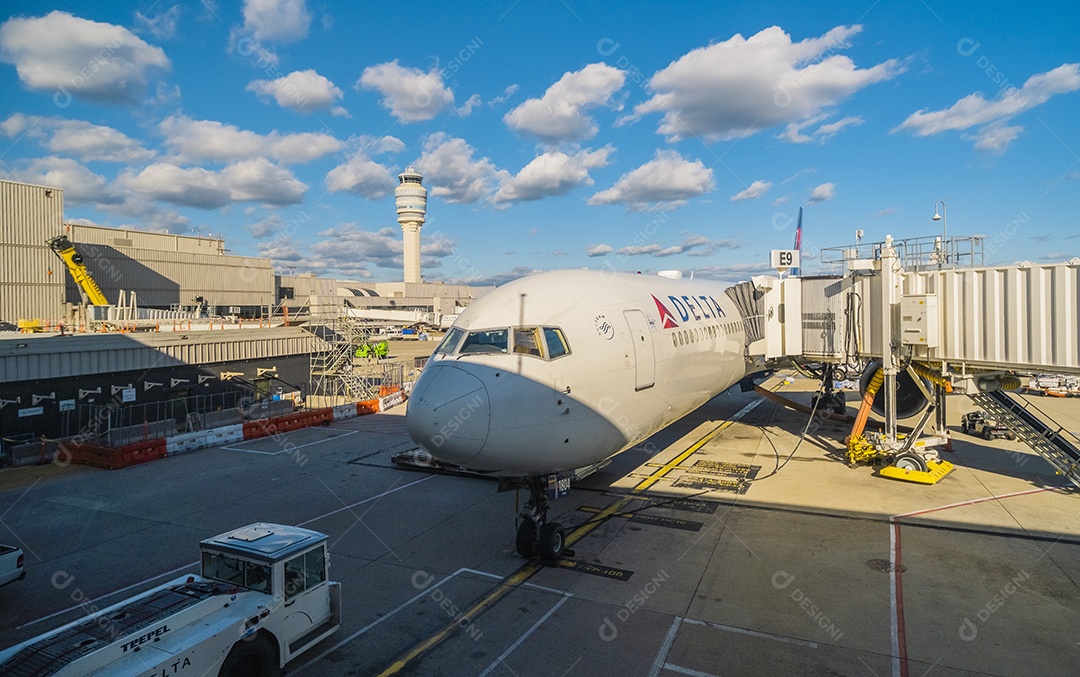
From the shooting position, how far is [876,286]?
2097cm

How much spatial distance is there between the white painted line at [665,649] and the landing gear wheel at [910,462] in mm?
12939

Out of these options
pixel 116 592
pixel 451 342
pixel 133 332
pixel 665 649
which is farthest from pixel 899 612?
pixel 133 332

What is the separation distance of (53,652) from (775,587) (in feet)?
38.5

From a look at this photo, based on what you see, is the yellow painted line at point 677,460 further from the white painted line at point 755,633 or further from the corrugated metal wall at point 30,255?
the corrugated metal wall at point 30,255

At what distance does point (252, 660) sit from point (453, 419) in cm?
462

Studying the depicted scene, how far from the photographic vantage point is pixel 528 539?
1369cm

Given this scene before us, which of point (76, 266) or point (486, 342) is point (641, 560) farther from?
point (76, 266)

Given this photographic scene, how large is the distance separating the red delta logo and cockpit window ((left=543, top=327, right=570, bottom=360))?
13.4 feet

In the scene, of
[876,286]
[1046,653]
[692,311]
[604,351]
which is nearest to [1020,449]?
[876,286]

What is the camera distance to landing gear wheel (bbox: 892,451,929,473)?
19672mm

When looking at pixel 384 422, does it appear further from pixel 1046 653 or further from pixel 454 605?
pixel 1046 653

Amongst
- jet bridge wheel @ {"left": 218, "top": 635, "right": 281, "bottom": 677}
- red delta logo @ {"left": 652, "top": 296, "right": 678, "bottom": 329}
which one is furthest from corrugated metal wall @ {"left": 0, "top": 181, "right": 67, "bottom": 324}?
red delta logo @ {"left": 652, "top": 296, "right": 678, "bottom": 329}

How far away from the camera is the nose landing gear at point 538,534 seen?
44.1 feet

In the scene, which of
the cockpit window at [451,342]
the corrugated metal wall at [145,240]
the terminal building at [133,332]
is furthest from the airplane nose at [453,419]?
the corrugated metal wall at [145,240]
